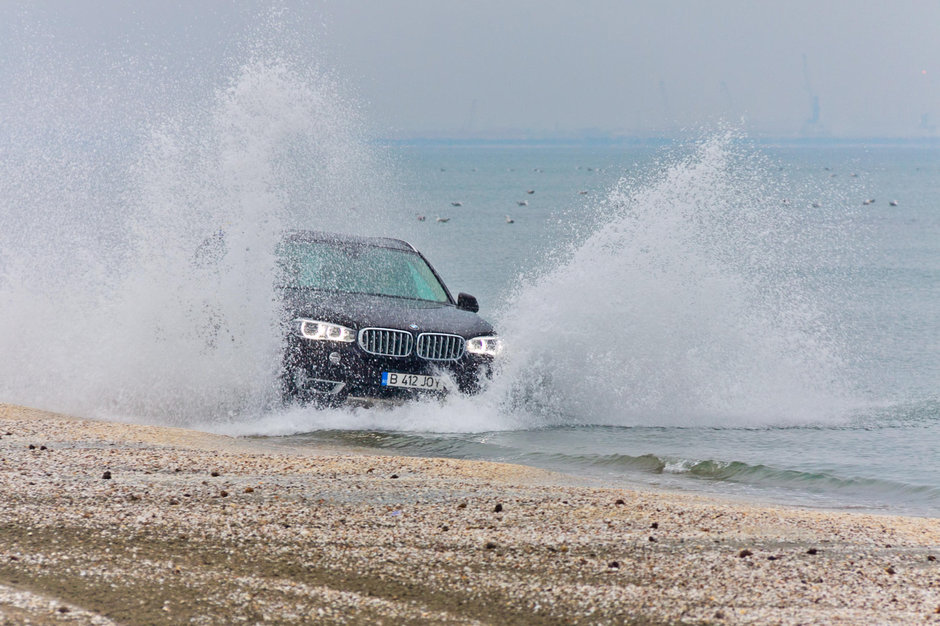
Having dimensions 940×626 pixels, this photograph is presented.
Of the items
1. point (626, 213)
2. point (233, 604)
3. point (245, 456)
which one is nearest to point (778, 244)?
point (626, 213)

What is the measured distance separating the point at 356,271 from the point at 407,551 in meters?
6.32

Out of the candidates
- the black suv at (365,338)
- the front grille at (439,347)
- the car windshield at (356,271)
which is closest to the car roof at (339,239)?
the car windshield at (356,271)

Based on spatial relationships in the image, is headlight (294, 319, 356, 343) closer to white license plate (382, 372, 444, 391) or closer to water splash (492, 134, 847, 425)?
white license plate (382, 372, 444, 391)

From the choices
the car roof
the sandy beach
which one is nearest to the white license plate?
the car roof

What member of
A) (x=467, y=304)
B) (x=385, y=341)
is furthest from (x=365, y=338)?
(x=467, y=304)

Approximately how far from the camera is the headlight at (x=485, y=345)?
10.6 m

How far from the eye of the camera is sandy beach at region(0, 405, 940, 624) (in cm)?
454

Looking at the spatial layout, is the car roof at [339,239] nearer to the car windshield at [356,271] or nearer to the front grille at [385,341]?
the car windshield at [356,271]

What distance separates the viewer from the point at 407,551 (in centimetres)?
536

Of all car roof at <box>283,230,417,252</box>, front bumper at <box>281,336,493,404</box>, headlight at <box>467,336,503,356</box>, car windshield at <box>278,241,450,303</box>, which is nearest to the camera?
front bumper at <box>281,336,493,404</box>

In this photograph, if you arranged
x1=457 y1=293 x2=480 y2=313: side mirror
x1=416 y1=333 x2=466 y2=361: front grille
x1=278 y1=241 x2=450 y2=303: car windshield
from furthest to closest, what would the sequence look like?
x1=457 y1=293 x2=480 y2=313: side mirror
x1=278 y1=241 x2=450 y2=303: car windshield
x1=416 y1=333 x2=466 y2=361: front grille

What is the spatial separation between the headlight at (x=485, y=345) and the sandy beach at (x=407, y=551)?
3085mm

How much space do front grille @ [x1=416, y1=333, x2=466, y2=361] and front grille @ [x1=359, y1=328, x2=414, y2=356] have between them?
13 centimetres

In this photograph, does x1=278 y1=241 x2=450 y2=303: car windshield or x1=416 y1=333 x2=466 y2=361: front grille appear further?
x1=278 y1=241 x2=450 y2=303: car windshield
